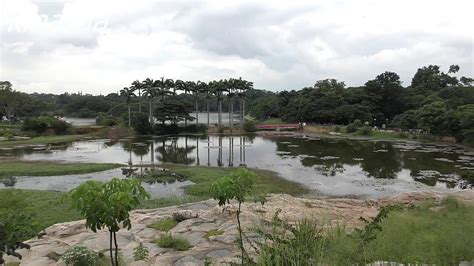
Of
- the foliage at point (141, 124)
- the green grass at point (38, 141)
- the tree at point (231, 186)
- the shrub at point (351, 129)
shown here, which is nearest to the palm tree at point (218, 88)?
the foliage at point (141, 124)

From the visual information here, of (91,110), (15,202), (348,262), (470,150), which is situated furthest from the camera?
(91,110)

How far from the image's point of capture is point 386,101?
8200cm

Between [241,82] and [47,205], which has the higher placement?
[241,82]

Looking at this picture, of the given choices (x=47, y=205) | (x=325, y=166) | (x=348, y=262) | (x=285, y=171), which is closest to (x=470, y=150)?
(x=325, y=166)

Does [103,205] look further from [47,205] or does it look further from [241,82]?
[241,82]

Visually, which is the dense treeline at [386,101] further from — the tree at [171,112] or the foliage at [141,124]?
the foliage at [141,124]

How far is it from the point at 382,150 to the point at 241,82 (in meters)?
41.1

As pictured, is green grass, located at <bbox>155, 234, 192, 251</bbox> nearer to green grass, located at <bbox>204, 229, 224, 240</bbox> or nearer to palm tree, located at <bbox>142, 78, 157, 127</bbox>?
green grass, located at <bbox>204, 229, 224, 240</bbox>

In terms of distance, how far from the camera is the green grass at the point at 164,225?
1236 cm

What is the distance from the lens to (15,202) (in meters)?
12.5

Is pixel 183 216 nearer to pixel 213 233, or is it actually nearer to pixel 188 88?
pixel 213 233

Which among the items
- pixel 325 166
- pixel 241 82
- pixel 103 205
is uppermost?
pixel 241 82

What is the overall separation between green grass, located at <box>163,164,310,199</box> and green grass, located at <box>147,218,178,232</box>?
651 cm

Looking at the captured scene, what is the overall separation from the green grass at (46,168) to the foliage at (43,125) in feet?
116
